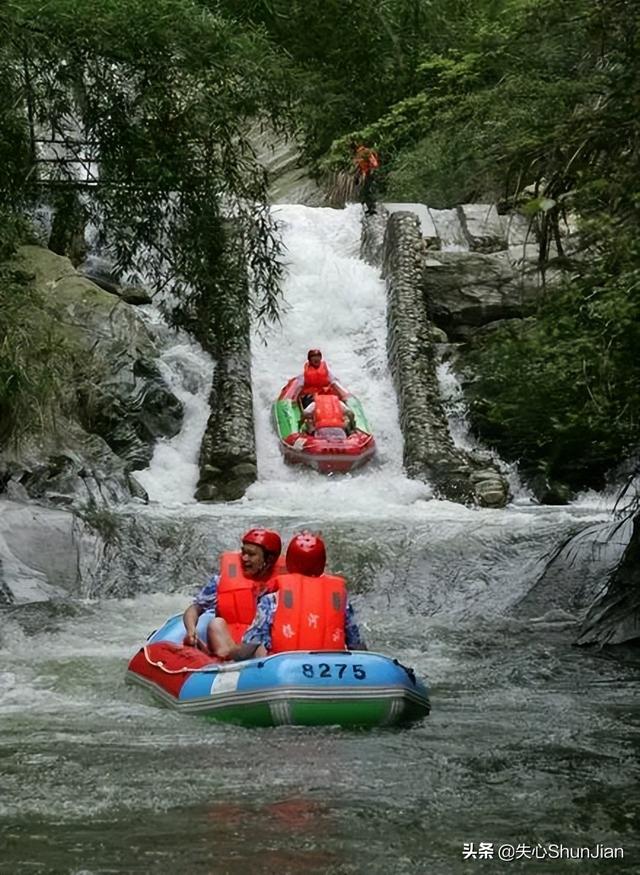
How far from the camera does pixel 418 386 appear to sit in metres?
16.4

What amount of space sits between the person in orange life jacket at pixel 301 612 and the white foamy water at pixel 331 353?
651 cm

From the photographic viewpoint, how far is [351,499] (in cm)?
1435

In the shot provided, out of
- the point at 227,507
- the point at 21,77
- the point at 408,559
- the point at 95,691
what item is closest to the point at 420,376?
the point at 227,507

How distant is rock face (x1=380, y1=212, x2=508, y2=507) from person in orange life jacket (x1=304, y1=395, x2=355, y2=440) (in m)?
0.68

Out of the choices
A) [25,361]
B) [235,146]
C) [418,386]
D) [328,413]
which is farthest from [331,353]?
[25,361]

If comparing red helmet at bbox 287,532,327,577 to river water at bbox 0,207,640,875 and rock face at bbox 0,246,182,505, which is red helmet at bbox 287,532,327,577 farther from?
rock face at bbox 0,246,182,505

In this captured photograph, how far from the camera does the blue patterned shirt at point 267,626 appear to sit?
23.3 feet

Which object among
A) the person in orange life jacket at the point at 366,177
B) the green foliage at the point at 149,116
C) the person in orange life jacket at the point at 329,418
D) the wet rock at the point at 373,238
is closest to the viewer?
the green foliage at the point at 149,116

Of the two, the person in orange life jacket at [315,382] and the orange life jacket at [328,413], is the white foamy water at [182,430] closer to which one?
the person in orange life jacket at [315,382]

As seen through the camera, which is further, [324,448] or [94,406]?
[324,448]

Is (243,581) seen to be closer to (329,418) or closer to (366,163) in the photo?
(329,418)

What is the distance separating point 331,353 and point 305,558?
11.4 meters

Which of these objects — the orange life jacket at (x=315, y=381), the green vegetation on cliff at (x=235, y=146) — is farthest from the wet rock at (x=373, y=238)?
the green vegetation on cliff at (x=235, y=146)

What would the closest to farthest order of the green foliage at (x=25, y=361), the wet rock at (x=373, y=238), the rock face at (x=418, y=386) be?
the green foliage at (x=25, y=361) → the rock face at (x=418, y=386) → the wet rock at (x=373, y=238)
